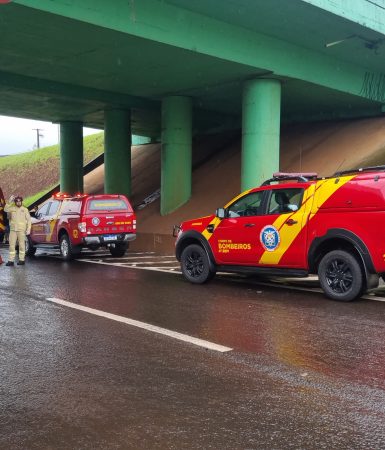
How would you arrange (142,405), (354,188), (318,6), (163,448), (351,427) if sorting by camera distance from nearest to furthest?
(163,448) < (351,427) < (142,405) < (354,188) < (318,6)

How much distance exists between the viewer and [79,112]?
2483 centimetres

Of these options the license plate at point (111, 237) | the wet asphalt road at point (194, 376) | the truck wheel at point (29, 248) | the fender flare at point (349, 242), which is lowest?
the wet asphalt road at point (194, 376)

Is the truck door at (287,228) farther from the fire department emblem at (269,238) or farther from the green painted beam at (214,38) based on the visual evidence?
the green painted beam at (214,38)

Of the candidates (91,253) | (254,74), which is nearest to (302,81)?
(254,74)

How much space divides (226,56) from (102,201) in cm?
532

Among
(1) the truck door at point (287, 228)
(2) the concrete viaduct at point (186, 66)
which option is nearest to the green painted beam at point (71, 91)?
(2) the concrete viaduct at point (186, 66)

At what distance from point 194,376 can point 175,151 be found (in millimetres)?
16480

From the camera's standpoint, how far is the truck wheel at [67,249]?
14.3m

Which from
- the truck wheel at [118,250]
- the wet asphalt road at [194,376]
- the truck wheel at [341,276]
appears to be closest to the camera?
the wet asphalt road at [194,376]

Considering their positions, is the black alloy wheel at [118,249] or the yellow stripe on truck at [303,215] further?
the black alloy wheel at [118,249]

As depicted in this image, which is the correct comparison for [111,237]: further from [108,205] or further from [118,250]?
[118,250]

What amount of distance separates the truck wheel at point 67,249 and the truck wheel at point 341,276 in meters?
8.07

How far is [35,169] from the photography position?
160ft

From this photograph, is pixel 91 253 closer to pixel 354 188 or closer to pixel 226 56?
pixel 226 56
